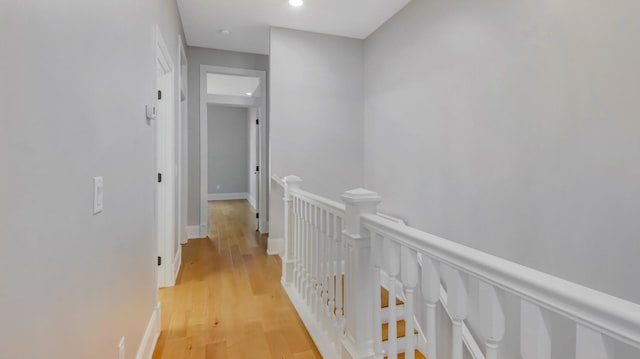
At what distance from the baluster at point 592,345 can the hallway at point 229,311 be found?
1583 millimetres

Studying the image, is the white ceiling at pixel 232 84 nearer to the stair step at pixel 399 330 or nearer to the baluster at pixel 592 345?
the stair step at pixel 399 330

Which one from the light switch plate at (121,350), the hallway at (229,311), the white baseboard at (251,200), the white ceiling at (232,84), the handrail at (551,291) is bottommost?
the hallway at (229,311)

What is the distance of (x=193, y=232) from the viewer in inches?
179

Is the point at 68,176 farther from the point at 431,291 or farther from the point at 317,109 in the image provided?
the point at 317,109

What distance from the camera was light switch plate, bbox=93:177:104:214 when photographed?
1068mm

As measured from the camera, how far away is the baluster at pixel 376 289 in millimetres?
1448

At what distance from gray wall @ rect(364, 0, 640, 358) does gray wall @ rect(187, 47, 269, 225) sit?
8.38 ft

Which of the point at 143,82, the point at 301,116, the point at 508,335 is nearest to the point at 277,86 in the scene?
the point at 301,116

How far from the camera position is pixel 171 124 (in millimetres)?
2900

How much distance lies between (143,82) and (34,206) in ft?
4.07

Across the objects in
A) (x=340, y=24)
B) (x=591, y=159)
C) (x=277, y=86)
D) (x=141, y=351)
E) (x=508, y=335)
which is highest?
(x=340, y=24)

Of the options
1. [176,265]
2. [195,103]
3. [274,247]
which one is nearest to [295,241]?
[274,247]

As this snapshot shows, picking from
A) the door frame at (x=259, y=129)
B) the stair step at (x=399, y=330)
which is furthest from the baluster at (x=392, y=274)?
the door frame at (x=259, y=129)

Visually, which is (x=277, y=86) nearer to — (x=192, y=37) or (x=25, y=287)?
(x=192, y=37)
